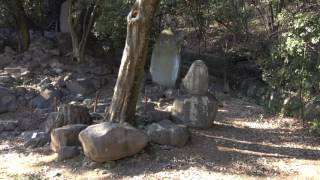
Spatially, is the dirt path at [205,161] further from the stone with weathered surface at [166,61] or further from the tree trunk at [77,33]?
the tree trunk at [77,33]

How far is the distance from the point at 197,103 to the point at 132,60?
1.75 m

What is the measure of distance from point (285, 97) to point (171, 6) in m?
4.75

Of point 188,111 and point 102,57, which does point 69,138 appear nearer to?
point 188,111

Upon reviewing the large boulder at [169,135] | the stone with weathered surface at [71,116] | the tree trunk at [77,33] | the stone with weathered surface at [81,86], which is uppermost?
the tree trunk at [77,33]

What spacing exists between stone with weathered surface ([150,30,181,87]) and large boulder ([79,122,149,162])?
18.8ft

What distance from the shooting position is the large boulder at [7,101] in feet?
39.7

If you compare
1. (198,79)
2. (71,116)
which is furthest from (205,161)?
(71,116)

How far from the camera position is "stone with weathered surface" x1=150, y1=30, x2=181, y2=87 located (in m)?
13.9

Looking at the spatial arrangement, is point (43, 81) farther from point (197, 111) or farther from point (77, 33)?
point (197, 111)

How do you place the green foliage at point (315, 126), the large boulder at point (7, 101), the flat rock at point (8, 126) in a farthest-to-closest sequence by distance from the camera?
the large boulder at point (7, 101) → the flat rock at point (8, 126) → the green foliage at point (315, 126)

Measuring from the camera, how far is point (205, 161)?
8398 mm

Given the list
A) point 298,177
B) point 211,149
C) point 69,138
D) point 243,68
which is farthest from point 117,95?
point 243,68

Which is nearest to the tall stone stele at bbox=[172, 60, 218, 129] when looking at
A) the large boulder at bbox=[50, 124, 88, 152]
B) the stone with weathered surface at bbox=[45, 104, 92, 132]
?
the stone with weathered surface at bbox=[45, 104, 92, 132]

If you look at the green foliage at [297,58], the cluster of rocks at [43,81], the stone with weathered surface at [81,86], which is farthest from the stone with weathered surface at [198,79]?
the stone with weathered surface at [81,86]
